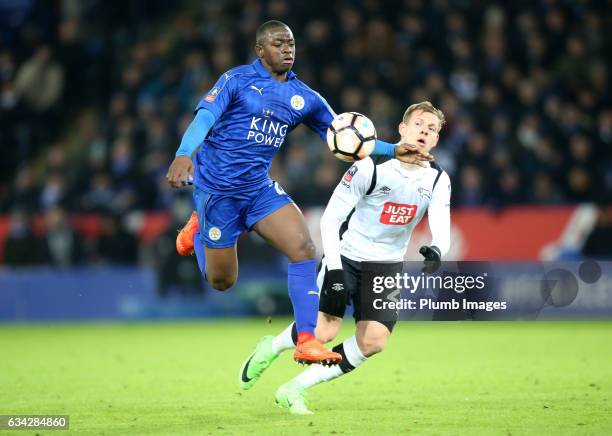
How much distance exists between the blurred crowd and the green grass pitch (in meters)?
2.58

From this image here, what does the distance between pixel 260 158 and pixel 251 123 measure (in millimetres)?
258

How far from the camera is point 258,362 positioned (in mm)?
7637

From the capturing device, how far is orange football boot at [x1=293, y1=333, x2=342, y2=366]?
6617 millimetres

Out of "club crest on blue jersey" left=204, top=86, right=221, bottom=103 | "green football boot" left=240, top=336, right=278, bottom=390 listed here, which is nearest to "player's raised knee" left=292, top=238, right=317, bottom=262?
"green football boot" left=240, top=336, right=278, bottom=390

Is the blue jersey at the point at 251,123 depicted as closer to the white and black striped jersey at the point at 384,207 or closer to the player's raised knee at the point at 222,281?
the white and black striped jersey at the point at 384,207

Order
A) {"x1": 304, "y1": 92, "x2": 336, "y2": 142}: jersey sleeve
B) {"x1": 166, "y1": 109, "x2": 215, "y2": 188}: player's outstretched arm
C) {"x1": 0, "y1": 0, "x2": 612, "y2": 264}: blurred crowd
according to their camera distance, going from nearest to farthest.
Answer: {"x1": 166, "y1": 109, "x2": 215, "y2": 188}: player's outstretched arm → {"x1": 304, "y1": 92, "x2": 336, "y2": 142}: jersey sleeve → {"x1": 0, "y1": 0, "x2": 612, "y2": 264}: blurred crowd

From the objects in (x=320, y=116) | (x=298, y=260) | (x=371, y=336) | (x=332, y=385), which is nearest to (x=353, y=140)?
(x=320, y=116)

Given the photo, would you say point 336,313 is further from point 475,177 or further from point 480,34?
point 480,34

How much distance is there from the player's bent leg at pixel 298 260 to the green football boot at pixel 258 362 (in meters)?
0.68

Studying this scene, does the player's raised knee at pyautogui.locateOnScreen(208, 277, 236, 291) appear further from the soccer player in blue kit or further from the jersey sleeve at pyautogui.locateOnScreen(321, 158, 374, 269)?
the jersey sleeve at pyautogui.locateOnScreen(321, 158, 374, 269)

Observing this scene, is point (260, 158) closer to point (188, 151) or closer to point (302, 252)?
point (302, 252)

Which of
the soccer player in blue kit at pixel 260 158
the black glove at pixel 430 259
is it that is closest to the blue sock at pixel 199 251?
the soccer player in blue kit at pixel 260 158

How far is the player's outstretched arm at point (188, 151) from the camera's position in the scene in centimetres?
608

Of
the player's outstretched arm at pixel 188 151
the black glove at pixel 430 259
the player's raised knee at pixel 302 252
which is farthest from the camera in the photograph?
the player's raised knee at pixel 302 252
